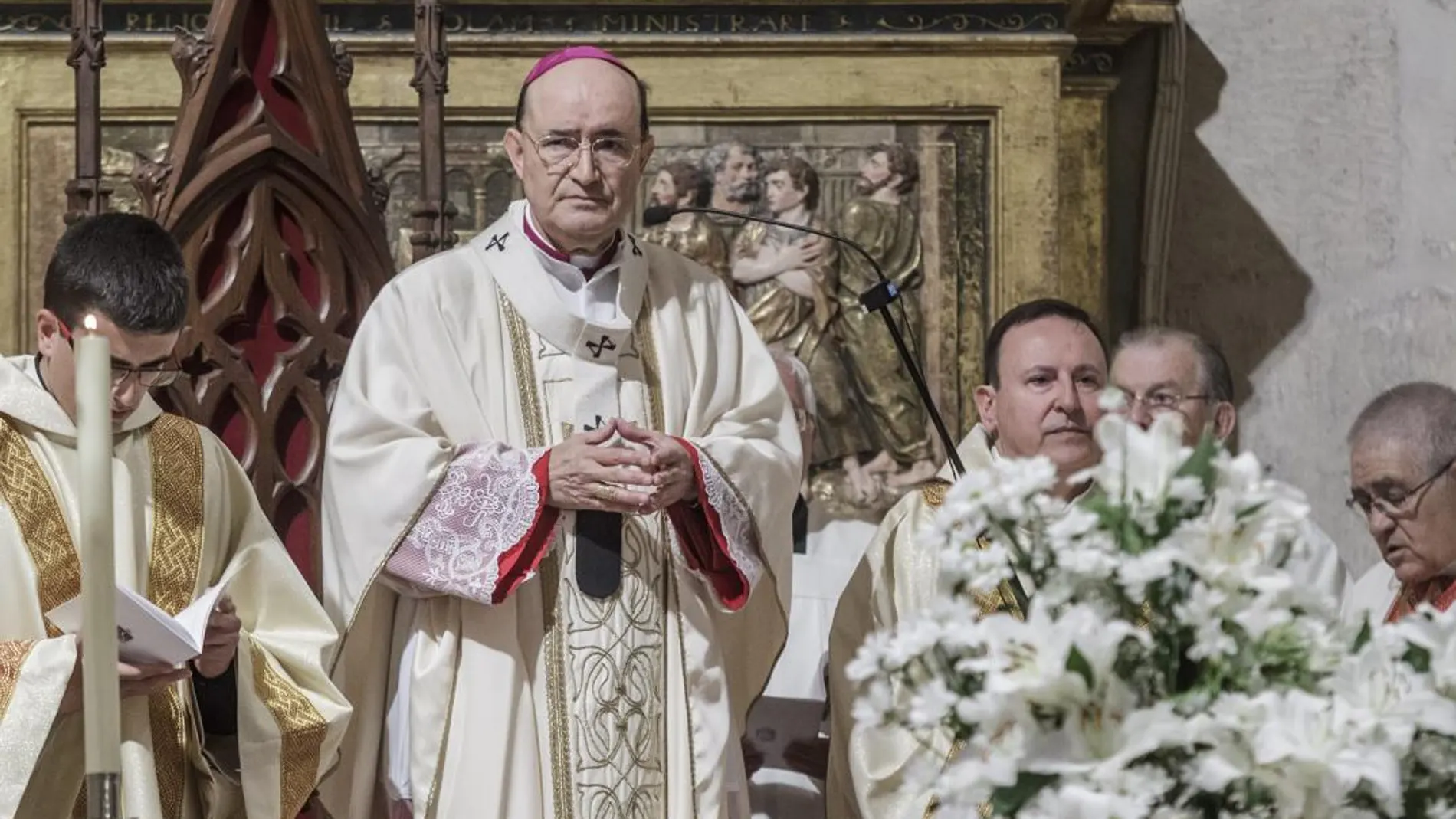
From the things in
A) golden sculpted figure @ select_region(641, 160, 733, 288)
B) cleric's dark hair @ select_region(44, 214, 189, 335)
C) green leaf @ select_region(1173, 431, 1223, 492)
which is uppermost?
golden sculpted figure @ select_region(641, 160, 733, 288)

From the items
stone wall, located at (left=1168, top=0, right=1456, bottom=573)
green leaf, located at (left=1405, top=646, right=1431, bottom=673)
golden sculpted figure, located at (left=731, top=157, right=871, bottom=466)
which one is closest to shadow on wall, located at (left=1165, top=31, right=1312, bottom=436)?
stone wall, located at (left=1168, top=0, right=1456, bottom=573)

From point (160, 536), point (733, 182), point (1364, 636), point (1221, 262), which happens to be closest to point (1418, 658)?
point (1364, 636)

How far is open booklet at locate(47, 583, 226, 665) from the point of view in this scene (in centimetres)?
379

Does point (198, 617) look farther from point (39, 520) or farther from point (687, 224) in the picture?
point (687, 224)

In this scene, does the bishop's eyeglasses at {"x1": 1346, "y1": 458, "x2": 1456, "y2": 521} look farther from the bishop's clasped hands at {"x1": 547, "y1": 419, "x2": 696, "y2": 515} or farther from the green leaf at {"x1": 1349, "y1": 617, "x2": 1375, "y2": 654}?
the green leaf at {"x1": 1349, "y1": 617, "x2": 1375, "y2": 654}

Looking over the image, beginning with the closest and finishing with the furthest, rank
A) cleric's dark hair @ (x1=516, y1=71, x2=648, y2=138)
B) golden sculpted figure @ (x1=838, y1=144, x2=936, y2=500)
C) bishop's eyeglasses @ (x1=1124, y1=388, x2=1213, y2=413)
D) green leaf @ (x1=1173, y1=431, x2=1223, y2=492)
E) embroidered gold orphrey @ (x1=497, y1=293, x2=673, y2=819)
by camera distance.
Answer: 1. green leaf @ (x1=1173, y1=431, x2=1223, y2=492)
2. embroidered gold orphrey @ (x1=497, y1=293, x2=673, y2=819)
3. cleric's dark hair @ (x1=516, y1=71, x2=648, y2=138)
4. bishop's eyeglasses @ (x1=1124, y1=388, x2=1213, y2=413)
5. golden sculpted figure @ (x1=838, y1=144, x2=936, y2=500)

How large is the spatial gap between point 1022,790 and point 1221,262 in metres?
5.82

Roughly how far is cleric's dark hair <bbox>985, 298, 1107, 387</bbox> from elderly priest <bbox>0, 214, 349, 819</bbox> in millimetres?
1475

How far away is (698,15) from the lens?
7.75 meters

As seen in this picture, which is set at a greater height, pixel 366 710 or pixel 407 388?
pixel 407 388

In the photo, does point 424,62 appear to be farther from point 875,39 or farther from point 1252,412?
point 1252,412

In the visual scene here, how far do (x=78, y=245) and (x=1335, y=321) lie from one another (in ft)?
16.7

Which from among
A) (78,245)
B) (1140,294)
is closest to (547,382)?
(78,245)

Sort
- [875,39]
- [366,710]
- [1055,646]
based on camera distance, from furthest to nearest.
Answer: [875,39] → [366,710] → [1055,646]
